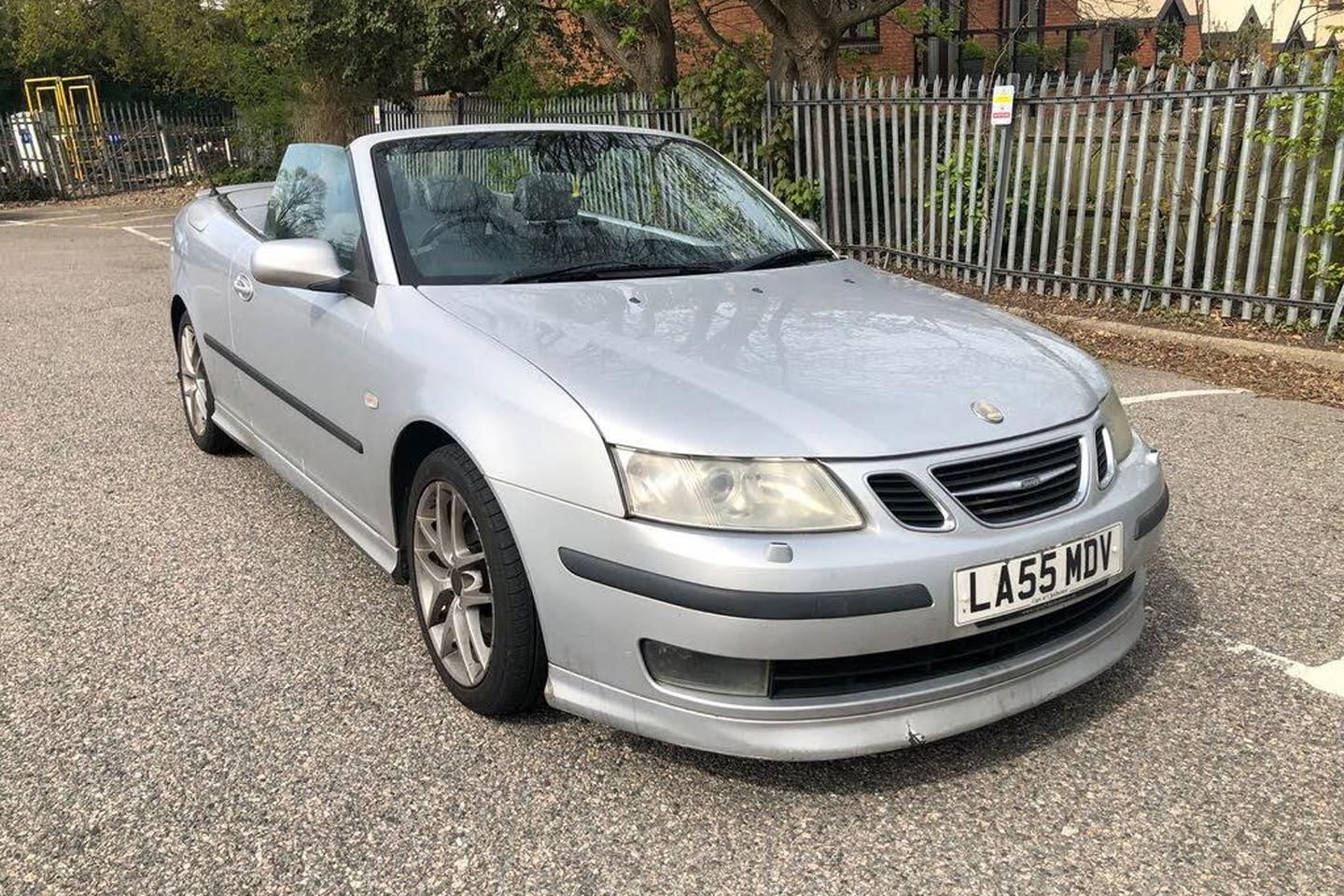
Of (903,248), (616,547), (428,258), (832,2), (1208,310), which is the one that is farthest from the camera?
(832,2)

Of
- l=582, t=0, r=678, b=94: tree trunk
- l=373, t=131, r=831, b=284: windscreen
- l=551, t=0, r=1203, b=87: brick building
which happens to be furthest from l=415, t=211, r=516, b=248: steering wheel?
l=551, t=0, r=1203, b=87: brick building

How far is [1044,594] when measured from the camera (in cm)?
244

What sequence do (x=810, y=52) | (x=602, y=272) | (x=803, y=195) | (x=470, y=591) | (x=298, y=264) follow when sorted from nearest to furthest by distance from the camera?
(x=470, y=591) → (x=298, y=264) → (x=602, y=272) → (x=803, y=195) → (x=810, y=52)

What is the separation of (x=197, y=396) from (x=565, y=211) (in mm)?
2407

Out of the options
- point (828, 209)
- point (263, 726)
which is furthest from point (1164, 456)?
point (828, 209)

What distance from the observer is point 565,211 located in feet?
11.8

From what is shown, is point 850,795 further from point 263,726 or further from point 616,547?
point 263,726

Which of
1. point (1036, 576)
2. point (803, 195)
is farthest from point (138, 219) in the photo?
point (1036, 576)

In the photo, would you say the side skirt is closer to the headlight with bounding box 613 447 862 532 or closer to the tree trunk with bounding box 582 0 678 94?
the headlight with bounding box 613 447 862 532

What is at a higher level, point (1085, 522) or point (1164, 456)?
point (1085, 522)

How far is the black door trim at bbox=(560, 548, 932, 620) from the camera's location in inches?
87.6

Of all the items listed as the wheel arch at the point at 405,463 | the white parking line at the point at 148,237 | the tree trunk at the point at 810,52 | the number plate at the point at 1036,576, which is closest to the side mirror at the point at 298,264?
the wheel arch at the point at 405,463

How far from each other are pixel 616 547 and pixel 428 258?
1361mm

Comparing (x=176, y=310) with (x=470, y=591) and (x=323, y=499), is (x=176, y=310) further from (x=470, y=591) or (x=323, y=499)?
(x=470, y=591)
